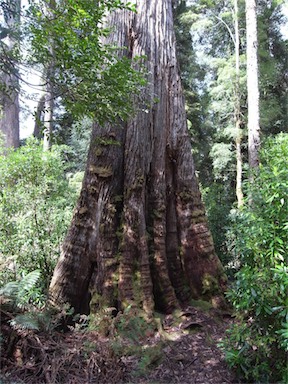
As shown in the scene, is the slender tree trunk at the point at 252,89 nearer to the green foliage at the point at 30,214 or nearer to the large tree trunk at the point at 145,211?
the large tree trunk at the point at 145,211

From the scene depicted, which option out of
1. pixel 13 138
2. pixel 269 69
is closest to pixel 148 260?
pixel 13 138

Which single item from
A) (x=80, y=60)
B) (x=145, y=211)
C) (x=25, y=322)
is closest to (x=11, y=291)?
(x=25, y=322)

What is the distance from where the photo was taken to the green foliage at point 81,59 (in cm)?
249

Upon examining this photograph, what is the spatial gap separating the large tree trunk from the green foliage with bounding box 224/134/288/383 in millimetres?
1275

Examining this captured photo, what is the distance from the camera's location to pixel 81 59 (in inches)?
98.1

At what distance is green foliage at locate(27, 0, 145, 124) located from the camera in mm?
2494

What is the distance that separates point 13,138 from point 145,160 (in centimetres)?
781

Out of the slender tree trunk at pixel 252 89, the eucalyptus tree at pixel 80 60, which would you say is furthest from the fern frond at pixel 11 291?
the slender tree trunk at pixel 252 89

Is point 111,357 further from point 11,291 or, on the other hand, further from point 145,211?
point 145,211

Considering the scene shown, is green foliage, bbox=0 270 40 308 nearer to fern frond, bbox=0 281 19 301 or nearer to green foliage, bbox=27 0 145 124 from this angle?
fern frond, bbox=0 281 19 301

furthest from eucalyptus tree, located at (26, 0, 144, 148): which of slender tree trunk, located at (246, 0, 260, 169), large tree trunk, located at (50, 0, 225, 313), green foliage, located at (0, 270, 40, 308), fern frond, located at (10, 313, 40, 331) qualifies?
slender tree trunk, located at (246, 0, 260, 169)

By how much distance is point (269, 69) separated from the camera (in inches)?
545

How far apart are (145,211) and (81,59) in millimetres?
2314

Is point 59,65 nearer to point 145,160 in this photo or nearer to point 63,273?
point 145,160
